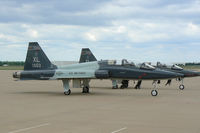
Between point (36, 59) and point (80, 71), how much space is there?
10.6ft

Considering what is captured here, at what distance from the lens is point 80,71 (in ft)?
60.6

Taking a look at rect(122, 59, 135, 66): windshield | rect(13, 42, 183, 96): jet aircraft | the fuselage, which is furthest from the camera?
rect(122, 59, 135, 66): windshield

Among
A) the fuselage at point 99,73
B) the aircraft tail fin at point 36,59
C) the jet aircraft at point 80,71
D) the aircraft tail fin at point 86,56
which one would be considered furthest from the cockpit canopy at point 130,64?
→ the aircraft tail fin at point 86,56

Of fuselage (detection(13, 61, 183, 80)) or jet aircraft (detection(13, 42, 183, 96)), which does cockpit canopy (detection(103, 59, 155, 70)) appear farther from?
fuselage (detection(13, 61, 183, 80))

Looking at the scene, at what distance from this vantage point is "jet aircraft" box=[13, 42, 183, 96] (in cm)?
1797

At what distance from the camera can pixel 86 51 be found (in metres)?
30.2

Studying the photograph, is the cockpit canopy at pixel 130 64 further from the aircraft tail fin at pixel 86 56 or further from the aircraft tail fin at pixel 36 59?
the aircraft tail fin at pixel 86 56

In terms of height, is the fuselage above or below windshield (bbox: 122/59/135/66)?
below

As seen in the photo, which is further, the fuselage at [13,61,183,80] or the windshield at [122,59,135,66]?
the windshield at [122,59,135,66]

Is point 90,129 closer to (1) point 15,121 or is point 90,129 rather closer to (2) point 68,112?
(1) point 15,121

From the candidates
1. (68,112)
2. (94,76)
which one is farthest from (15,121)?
(94,76)

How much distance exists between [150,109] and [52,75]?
826 cm

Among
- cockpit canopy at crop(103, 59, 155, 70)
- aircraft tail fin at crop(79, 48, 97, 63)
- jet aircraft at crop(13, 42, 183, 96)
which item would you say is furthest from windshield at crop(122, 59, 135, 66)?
aircraft tail fin at crop(79, 48, 97, 63)

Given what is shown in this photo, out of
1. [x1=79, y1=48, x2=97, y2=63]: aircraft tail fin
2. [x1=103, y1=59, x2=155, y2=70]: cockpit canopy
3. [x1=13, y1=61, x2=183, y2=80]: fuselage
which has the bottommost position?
[x1=13, y1=61, x2=183, y2=80]: fuselage
